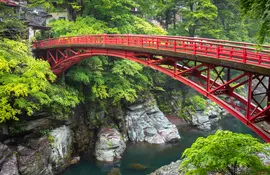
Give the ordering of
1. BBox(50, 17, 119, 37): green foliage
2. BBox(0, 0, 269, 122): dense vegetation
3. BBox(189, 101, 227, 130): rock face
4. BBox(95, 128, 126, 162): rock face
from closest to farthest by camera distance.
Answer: BBox(0, 0, 269, 122): dense vegetation < BBox(95, 128, 126, 162): rock face < BBox(50, 17, 119, 37): green foliage < BBox(189, 101, 227, 130): rock face

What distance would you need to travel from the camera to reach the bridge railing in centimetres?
1177

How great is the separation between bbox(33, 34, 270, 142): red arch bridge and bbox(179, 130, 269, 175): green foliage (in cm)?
228

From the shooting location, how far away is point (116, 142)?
79.1 feet

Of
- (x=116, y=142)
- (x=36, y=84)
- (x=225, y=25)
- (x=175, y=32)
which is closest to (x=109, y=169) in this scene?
(x=116, y=142)

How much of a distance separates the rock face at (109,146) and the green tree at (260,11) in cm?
1850

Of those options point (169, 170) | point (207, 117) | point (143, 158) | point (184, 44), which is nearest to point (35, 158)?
point (143, 158)

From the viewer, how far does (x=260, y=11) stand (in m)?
7.00

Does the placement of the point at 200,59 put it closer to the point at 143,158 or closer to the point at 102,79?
the point at 102,79

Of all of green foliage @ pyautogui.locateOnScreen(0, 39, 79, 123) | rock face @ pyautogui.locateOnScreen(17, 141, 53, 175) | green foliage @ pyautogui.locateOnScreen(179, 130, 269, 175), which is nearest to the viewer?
green foliage @ pyautogui.locateOnScreen(179, 130, 269, 175)

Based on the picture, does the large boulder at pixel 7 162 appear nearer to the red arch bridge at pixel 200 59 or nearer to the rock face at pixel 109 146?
the rock face at pixel 109 146

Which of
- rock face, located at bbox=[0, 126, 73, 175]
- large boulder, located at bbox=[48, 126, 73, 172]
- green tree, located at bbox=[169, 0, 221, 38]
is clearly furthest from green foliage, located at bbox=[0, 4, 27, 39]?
green tree, located at bbox=[169, 0, 221, 38]

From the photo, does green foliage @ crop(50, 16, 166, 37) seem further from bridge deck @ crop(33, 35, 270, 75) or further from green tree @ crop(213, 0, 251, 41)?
green tree @ crop(213, 0, 251, 41)

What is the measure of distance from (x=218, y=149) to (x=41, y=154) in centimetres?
1389

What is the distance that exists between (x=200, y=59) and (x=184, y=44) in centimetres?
159
